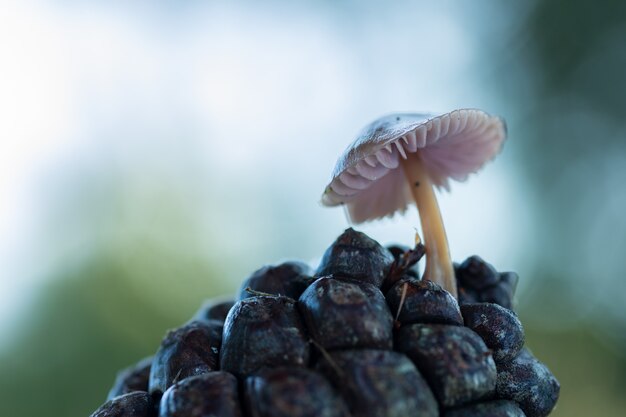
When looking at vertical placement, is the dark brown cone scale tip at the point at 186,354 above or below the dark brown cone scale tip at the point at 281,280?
below

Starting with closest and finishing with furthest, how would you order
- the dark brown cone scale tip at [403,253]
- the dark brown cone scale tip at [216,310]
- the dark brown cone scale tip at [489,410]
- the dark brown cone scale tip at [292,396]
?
the dark brown cone scale tip at [292,396] < the dark brown cone scale tip at [489,410] < the dark brown cone scale tip at [403,253] < the dark brown cone scale tip at [216,310]

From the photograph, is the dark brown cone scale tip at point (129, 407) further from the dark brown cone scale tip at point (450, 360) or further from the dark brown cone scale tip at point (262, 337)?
the dark brown cone scale tip at point (450, 360)

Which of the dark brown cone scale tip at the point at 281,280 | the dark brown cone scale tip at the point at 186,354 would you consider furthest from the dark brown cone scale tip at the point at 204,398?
the dark brown cone scale tip at the point at 281,280

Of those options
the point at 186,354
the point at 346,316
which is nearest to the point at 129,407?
the point at 186,354

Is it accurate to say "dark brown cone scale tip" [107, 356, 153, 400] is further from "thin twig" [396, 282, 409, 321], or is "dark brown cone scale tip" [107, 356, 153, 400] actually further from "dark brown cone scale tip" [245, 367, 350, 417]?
"thin twig" [396, 282, 409, 321]

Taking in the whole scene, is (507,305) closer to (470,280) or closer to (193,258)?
(470,280)

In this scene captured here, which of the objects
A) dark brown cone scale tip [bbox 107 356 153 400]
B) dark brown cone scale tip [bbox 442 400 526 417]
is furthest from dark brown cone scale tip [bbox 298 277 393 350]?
dark brown cone scale tip [bbox 107 356 153 400]

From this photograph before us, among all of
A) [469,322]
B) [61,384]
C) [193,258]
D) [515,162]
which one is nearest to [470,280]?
[469,322]
